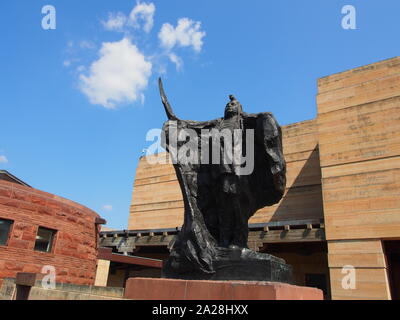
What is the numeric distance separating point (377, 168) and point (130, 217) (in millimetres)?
18950

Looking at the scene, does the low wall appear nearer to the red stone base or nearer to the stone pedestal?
the red stone base

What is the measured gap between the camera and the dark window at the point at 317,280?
16406 mm

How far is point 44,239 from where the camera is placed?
11727mm

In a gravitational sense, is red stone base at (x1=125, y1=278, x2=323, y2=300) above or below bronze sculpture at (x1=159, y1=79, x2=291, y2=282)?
below

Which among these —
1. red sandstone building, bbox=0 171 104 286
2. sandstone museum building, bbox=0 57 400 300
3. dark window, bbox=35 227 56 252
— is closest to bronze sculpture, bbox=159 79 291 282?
red sandstone building, bbox=0 171 104 286

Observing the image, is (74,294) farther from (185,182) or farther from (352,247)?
(352,247)

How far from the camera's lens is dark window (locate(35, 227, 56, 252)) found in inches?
454

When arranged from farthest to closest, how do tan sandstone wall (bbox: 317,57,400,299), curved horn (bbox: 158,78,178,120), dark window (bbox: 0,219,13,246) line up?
tan sandstone wall (bbox: 317,57,400,299) → dark window (bbox: 0,219,13,246) → curved horn (bbox: 158,78,178,120)

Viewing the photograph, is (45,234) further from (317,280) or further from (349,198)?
(317,280)

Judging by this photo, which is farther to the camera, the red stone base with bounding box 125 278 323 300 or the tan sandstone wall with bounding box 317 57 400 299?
the tan sandstone wall with bounding box 317 57 400 299

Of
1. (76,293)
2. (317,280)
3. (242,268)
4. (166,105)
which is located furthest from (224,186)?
(317,280)

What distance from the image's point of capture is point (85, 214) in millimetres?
13367

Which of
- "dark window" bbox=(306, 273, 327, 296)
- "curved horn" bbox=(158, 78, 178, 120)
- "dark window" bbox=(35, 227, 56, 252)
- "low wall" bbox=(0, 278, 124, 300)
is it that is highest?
"curved horn" bbox=(158, 78, 178, 120)
